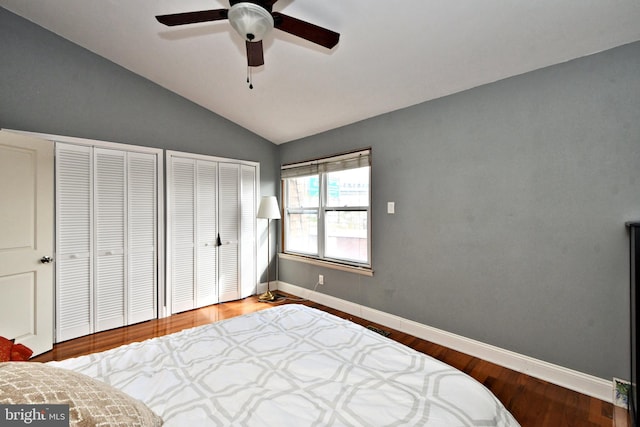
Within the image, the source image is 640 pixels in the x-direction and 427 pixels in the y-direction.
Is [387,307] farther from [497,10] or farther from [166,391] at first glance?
[497,10]

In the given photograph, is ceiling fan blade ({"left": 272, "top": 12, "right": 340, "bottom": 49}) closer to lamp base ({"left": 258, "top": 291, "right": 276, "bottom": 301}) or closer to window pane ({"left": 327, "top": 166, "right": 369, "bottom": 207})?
window pane ({"left": 327, "top": 166, "right": 369, "bottom": 207})

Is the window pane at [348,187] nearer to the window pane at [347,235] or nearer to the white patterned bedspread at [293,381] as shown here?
the window pane at [347,235]

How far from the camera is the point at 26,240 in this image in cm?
245

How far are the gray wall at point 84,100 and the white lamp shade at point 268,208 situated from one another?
2.83ft

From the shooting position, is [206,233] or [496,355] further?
[206,233]

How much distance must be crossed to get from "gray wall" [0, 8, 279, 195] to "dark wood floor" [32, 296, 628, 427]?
2060 millimetres

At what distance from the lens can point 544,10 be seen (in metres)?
1.69

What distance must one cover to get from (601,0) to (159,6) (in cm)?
293

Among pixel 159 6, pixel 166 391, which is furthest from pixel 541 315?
pixel 159 6

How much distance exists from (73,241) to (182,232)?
103 centimetres

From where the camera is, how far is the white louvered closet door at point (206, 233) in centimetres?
367

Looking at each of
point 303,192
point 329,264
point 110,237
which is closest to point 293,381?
point 329,264

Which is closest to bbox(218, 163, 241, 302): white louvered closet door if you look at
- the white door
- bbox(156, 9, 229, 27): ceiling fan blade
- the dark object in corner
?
the white door

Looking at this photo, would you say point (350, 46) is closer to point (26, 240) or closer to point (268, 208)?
point (268, 208)
